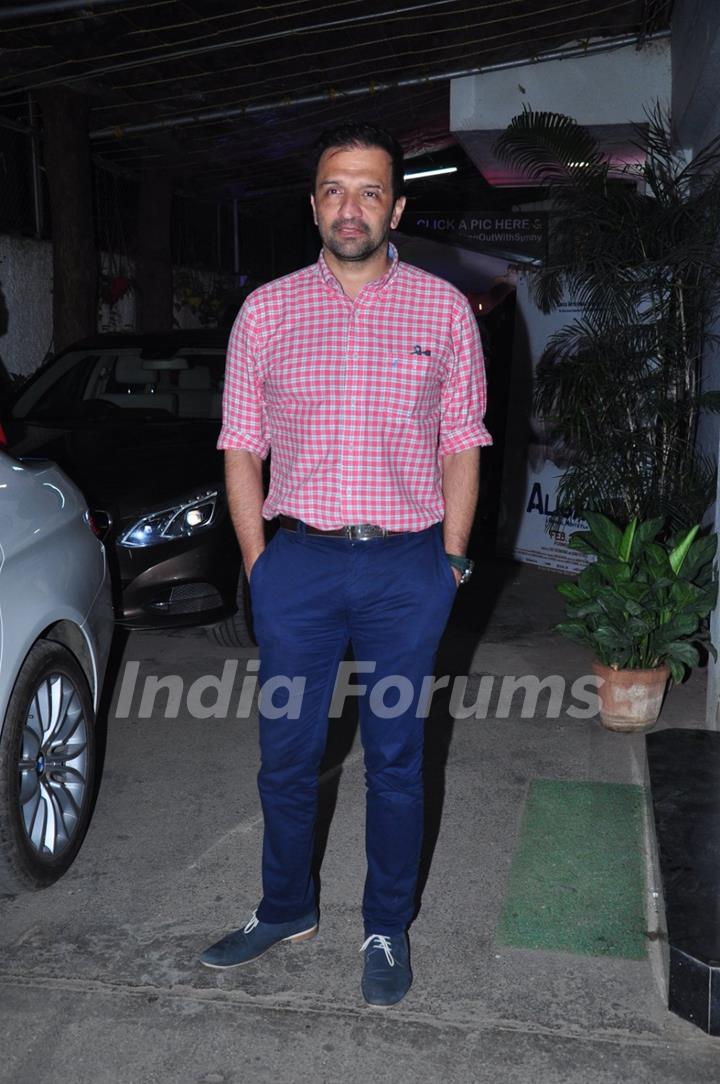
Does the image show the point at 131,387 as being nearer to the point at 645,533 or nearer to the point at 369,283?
the point at 645,533

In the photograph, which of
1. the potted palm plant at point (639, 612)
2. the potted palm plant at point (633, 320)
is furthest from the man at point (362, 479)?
the potted palm plant at point (633, 320)

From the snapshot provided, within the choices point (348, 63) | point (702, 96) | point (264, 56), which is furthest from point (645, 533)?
point (264, 56)

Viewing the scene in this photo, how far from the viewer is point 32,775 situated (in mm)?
3383

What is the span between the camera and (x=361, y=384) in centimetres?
267

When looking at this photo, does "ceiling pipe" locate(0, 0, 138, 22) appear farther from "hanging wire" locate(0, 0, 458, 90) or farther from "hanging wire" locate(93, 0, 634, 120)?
"hanging wire" locate(93, 0, 634, 120)

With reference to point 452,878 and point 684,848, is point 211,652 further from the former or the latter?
point 684,848

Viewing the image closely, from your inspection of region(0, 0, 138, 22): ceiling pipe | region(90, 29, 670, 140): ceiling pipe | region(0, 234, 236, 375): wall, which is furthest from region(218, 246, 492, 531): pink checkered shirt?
region(0, 234, 236, 375): wall

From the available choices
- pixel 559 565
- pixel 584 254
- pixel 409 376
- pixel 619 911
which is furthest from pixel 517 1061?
pixel 559 565

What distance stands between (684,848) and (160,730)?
8.04 feet

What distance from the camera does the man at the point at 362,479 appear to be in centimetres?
268

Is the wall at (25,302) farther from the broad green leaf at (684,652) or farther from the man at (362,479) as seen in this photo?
the man at (362,479)

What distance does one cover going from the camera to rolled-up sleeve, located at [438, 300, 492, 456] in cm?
276

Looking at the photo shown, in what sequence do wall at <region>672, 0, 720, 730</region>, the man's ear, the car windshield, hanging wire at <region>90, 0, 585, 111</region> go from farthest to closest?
hanging wire at <region>90, 0, 585, 111</region> → the car windshield → wall at <region>672, 0, 720, 730</region> → the man's ear

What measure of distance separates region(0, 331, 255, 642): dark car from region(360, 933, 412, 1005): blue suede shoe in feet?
7.83
